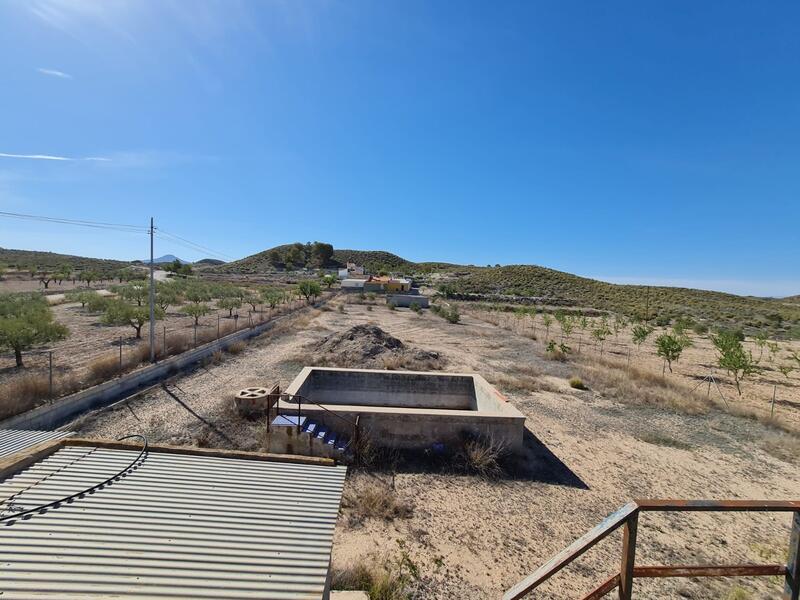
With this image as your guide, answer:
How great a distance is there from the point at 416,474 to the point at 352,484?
155 centimetres

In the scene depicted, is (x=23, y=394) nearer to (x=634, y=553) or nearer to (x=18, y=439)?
(x=18, y=439)

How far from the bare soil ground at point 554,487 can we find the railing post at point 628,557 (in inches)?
121

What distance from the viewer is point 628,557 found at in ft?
9.30

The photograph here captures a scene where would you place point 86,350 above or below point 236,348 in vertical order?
below

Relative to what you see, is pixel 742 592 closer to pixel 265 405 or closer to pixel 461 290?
pixel 265 405

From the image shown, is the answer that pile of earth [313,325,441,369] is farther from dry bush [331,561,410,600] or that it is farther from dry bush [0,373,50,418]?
dry bush [331,561,410,600]

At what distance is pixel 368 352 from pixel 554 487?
1141 centimetres

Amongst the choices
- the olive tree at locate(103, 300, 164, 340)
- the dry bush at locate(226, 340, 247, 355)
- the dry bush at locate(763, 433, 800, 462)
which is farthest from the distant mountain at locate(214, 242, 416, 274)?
the dry bush at locate(763, 433, 800, 462)

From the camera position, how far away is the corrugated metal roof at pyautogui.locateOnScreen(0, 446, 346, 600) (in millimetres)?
2998

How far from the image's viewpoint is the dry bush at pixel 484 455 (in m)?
8.68

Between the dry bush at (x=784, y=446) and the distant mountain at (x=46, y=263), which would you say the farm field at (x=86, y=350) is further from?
the distant mountain at (x=46, y=263)

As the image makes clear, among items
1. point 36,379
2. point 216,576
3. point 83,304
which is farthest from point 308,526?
point 83,304

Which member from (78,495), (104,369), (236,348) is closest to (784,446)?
(78,495)

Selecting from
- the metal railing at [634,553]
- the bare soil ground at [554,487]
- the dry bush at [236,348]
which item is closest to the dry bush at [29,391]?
the bare soil ground at [554,487]
